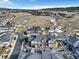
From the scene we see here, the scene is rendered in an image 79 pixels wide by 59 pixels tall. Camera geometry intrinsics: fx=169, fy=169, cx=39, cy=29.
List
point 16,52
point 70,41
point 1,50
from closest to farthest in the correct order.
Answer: point 16,52, point 1,50, point 70,41

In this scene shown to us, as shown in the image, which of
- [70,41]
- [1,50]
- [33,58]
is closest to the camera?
[33,58]

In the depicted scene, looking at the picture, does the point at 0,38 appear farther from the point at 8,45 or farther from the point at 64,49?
the point at 64,49

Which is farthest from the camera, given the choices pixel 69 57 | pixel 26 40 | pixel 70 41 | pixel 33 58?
pixel 26 40

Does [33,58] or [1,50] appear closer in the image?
[33,58]

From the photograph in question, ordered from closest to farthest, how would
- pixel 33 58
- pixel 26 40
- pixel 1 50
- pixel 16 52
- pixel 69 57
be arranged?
pixel 33 58
pixel 69 57
pixel 16 52
pixel 1 50
pixel 26 40

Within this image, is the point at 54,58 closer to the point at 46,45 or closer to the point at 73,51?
the point at 73,51

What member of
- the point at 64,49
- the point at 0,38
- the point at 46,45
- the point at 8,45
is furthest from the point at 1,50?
the point at 64,49

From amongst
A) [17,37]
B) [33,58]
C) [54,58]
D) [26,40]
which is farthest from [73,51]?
[17,37]

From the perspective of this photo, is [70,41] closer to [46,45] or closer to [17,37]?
[46,45]

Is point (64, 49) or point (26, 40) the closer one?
point (64, 49)
